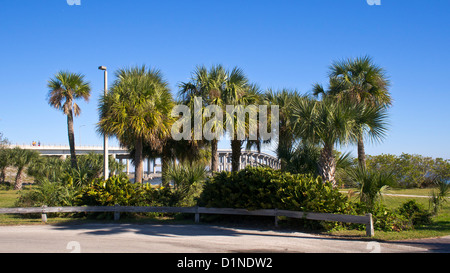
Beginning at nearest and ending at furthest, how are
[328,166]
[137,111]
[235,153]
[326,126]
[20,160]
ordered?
[326,126] → [328,166] → [137,111] → [235,153] → [20,160]

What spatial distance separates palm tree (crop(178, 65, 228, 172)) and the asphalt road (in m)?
7.37

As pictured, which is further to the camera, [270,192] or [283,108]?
[283,108]

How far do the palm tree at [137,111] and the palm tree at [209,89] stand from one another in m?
1.19

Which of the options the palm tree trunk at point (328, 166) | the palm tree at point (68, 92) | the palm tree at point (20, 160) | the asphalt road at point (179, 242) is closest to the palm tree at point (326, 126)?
the palm tree trunk at point (328, 166)

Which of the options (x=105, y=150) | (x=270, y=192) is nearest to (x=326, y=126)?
(x=270, y=192)

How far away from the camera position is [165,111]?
17750mm

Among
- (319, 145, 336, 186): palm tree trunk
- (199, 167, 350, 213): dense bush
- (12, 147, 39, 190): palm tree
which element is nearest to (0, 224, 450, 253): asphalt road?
(199, 167, 350, 213): dense bush

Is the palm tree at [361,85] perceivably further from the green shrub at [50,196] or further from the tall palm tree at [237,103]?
the green shrub at [50,196]

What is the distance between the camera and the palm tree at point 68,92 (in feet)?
77.2

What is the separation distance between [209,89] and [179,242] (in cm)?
1040

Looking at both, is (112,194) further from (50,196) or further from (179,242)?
(179,242)

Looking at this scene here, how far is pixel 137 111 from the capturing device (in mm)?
16781

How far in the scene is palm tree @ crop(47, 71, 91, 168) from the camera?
2353cm

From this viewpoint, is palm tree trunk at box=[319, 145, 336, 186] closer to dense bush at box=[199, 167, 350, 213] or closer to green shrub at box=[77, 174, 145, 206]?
Answer: dense bush at box=[199, 167, 350, 213]
